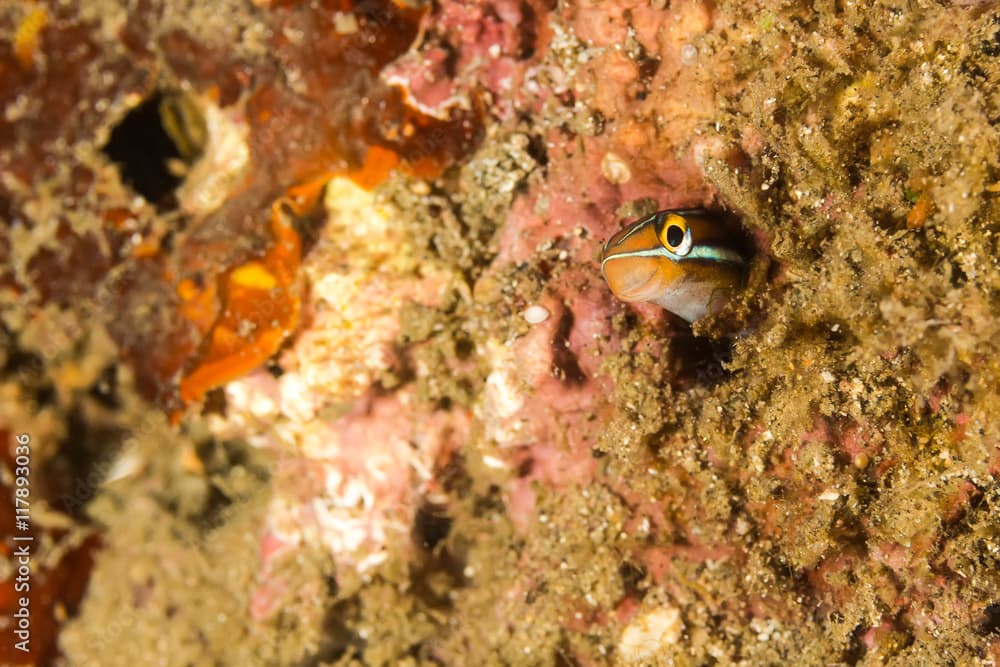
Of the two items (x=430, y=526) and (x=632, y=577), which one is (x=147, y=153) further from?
(x=632, y=577)

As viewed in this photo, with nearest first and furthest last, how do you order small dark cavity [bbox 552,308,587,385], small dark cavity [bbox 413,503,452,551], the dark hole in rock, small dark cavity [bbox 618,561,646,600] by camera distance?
small dark cavity [bbox 552,308,587,385] → small dark cavity [bbox 618,561,646,600] → small dark cavity [bbox 413,503,452,551] → the dark hole in rock

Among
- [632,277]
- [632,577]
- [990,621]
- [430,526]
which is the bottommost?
[430,526]

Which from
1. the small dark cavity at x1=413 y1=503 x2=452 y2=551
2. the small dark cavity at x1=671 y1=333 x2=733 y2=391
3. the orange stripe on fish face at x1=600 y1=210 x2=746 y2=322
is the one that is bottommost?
the small dark cavity at x1=413 y1=503 x2=452 y2=551

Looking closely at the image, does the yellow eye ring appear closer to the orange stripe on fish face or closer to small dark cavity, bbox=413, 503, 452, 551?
the orange stripe on fish face

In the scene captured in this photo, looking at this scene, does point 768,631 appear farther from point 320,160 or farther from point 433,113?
point 320,160

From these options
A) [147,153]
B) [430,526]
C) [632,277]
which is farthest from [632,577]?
[147,153]

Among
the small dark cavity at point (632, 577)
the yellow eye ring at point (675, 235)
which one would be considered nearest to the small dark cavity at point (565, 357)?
the yellow eye ring at point (675, 235)

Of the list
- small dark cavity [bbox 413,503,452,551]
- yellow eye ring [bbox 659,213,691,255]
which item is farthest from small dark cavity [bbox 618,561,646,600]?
yellow eye ring [bbox 659,213,691,255]

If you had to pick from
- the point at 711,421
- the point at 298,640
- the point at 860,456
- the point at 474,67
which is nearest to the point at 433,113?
the point at 474,67

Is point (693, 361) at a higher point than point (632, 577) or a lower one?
higher
